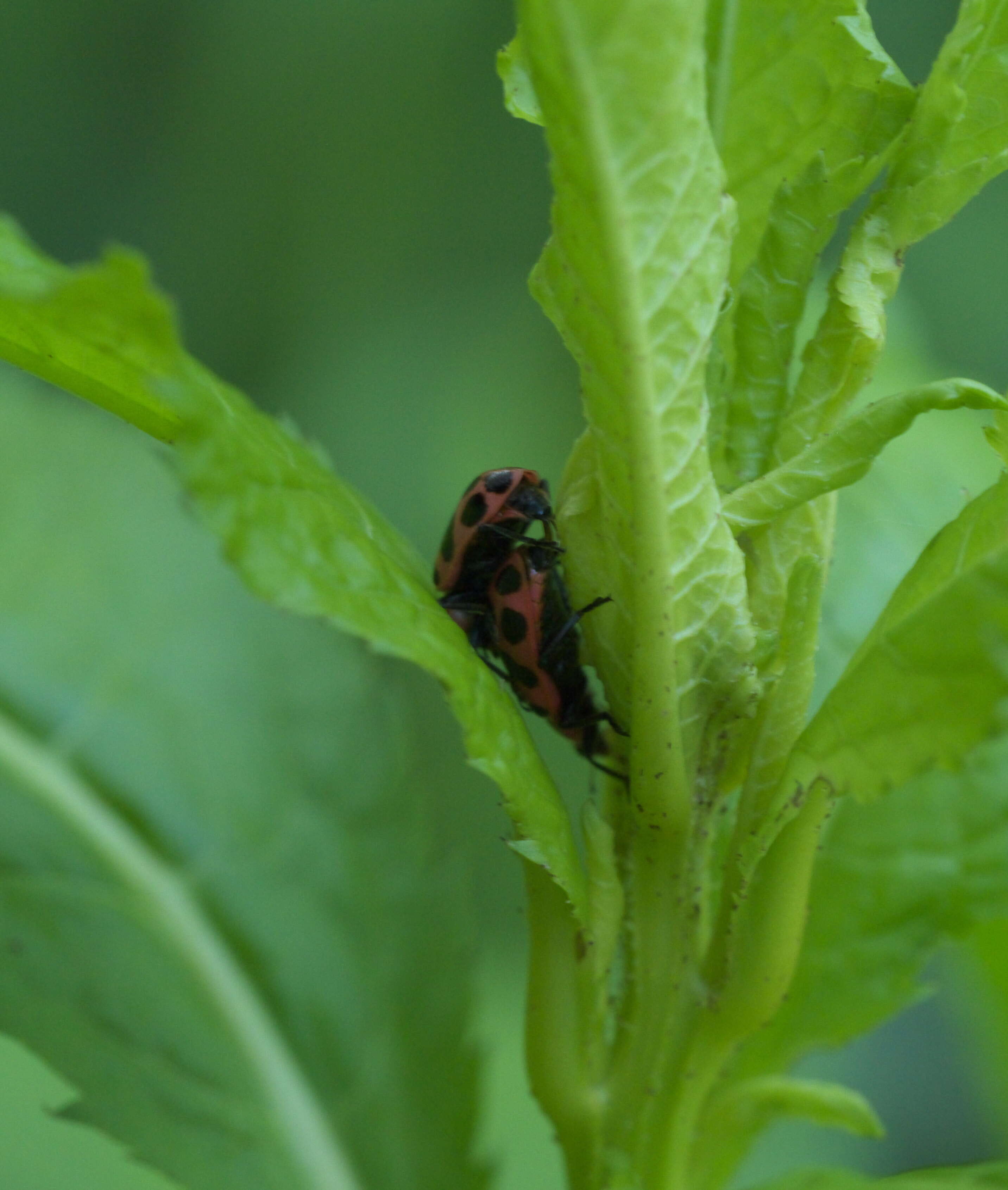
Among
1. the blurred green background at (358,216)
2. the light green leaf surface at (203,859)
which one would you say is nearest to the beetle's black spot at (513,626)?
the light green leaf surface at (203,859)

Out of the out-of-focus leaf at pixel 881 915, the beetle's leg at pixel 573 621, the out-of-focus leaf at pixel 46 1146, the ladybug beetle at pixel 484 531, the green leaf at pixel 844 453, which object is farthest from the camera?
the out-of-focus leaf at pixel 46 1146

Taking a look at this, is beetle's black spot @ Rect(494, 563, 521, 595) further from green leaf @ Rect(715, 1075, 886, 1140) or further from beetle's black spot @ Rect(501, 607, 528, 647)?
green leaf @ Rect(715, 1075, 886, 1140)

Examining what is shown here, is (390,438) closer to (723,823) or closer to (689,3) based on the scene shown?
(723,823)

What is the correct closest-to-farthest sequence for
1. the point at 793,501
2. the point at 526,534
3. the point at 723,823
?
the point at 793,501
the point at 723,823
the point at 526,534

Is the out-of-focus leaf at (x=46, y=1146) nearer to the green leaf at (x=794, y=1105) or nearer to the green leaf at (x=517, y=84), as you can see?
the green leaf at (x=794, y=1105)

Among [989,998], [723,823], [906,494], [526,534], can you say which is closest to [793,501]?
[723,823]

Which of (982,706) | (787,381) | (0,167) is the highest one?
(0,167)

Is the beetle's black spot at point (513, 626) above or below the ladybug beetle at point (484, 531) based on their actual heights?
below

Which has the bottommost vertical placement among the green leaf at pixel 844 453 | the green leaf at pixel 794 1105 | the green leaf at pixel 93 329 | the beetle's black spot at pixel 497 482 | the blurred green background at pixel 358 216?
the green leaf at pixel 794 1105
